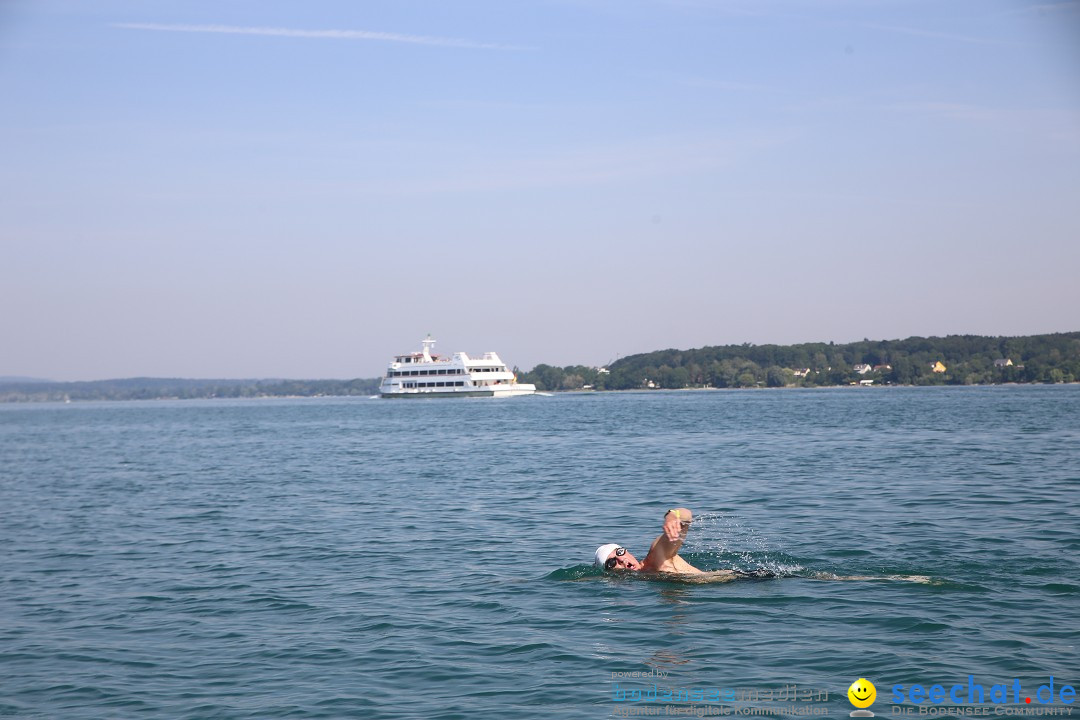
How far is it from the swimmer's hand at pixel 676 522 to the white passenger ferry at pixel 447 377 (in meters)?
121

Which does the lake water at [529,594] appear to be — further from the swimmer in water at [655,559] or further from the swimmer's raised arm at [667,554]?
the swimmer's raised arm at [667,554]

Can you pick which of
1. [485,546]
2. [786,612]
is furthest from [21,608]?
[786,612]

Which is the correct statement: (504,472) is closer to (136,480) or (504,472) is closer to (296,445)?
(136,480)

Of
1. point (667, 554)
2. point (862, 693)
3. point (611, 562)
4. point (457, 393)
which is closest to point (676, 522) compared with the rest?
point (667, 554)

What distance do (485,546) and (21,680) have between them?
835cm

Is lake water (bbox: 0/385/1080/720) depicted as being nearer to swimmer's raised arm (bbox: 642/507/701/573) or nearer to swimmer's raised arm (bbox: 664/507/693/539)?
swimmer's raised arm (bbox: 642/507/701/573)

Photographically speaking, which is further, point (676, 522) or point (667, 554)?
point (667, 554)

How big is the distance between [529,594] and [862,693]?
5.44m

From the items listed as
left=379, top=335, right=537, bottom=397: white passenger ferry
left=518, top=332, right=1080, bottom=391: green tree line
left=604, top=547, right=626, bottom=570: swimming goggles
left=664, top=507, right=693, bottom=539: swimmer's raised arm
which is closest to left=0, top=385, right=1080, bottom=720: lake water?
→ left=604, top=547, right=626, bottom=570: swimming goggles

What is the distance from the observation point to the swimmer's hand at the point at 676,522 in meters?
11.6

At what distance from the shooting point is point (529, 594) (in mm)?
12516

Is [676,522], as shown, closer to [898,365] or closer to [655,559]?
[655,559]

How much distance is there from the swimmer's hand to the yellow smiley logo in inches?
139

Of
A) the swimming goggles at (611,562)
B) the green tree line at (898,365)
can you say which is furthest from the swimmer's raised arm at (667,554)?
the green tree line at (898,365)
